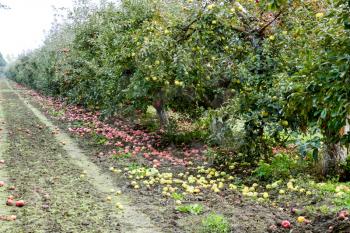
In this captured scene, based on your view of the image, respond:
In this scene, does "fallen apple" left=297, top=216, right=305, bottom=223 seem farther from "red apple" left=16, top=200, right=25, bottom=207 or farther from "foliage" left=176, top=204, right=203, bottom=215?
"red apple" left=16, top=200, right=25, bottom=207

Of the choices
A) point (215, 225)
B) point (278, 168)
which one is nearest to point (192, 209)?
point (215, 225)

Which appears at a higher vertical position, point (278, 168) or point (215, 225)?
point (278, 168)

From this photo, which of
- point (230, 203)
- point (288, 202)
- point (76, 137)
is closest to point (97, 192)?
point (230, 203)

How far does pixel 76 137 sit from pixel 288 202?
9.33m

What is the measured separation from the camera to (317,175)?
28.7ft

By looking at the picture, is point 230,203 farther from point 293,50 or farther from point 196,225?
point 293,50

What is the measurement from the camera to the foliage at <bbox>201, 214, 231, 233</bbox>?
19.0 ft

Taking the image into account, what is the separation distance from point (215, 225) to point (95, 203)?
7.56 ft

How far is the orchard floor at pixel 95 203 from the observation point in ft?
19.8

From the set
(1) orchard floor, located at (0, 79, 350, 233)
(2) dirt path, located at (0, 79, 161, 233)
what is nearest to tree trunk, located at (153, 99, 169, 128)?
(2) dirt path, located at (0, 79, 161, 233)

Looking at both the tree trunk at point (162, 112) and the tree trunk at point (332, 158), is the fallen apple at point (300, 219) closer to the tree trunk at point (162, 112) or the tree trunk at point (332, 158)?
the tree trunk at point (332, 158)

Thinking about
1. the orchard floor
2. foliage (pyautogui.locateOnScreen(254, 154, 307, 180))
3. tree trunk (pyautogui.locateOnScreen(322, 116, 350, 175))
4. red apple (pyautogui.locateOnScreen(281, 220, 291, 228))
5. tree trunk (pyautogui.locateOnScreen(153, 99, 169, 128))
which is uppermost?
tree trunk (pyautogui.locateOnScreen(153, 99, 169, 128))

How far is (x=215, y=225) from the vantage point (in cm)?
590

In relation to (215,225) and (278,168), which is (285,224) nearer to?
(215,225)
